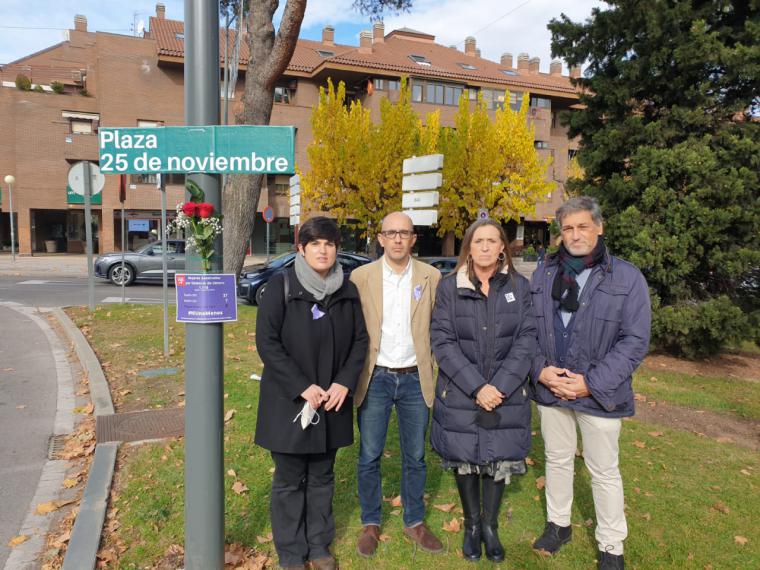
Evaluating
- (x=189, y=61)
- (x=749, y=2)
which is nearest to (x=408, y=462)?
(x=189, y=61)

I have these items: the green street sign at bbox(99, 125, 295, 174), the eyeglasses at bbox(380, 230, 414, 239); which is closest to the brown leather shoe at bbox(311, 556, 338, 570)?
the eyeglasses at bbox(380, 230, 414, 239)

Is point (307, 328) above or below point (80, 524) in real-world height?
above

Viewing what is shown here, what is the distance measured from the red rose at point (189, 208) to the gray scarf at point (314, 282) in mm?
616

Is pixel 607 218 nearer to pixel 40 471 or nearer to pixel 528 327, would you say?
pixel 528 327

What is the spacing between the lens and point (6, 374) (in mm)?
7051

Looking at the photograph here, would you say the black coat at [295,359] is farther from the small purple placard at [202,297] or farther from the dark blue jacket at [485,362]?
the dark blue jacket at [485,362]

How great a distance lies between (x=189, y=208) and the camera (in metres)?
2.47

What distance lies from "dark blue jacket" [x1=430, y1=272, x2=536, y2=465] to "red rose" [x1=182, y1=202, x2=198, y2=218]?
1432 mm

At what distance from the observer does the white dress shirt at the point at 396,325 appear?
3.25 metres

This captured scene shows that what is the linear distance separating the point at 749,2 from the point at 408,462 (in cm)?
795

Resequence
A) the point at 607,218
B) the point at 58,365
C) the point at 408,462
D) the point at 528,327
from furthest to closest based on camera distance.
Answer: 1. the point at 607,218
2. the point at 58,365
3. the point at 408,462
4. the point at 528,327

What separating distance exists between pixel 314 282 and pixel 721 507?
10.8 ft

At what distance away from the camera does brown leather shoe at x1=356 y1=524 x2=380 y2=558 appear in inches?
127

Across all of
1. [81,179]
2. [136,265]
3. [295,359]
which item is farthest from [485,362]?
[136,265]
